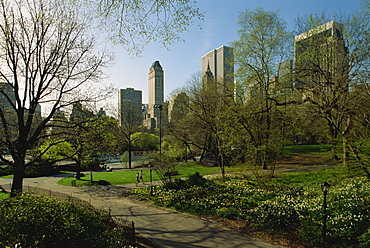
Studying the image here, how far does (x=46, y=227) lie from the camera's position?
509cm

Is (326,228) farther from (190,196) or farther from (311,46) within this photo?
(311,46)

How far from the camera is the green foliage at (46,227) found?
191 inches

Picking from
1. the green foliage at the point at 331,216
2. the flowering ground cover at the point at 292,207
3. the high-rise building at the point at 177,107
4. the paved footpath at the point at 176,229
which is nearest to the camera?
the green foliage at the point at 331,216

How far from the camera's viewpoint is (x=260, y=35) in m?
21.7

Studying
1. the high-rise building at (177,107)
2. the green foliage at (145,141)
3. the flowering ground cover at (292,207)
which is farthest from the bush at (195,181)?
the green foliage at (145,141)

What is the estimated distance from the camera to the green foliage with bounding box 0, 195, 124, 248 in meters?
4.85

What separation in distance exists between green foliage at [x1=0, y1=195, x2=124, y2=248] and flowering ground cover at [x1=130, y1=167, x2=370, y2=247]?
5937 mm

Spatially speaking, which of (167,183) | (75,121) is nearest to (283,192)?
(167,183)

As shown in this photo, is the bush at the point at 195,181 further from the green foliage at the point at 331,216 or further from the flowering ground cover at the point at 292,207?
the green foliage at the point at 331,216

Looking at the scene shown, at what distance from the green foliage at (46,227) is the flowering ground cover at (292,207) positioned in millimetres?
5937

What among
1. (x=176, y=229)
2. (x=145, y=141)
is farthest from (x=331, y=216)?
(x=145, y=141)

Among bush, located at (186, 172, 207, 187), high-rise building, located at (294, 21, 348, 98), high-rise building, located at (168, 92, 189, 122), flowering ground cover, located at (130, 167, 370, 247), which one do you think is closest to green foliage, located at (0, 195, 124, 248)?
flowering ground cover, located at (130, 167, 370, 247)

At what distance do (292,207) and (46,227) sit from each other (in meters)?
8.65

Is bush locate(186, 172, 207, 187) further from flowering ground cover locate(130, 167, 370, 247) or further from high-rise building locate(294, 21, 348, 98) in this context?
high-rise building locate(294, 21, 348, 98)
